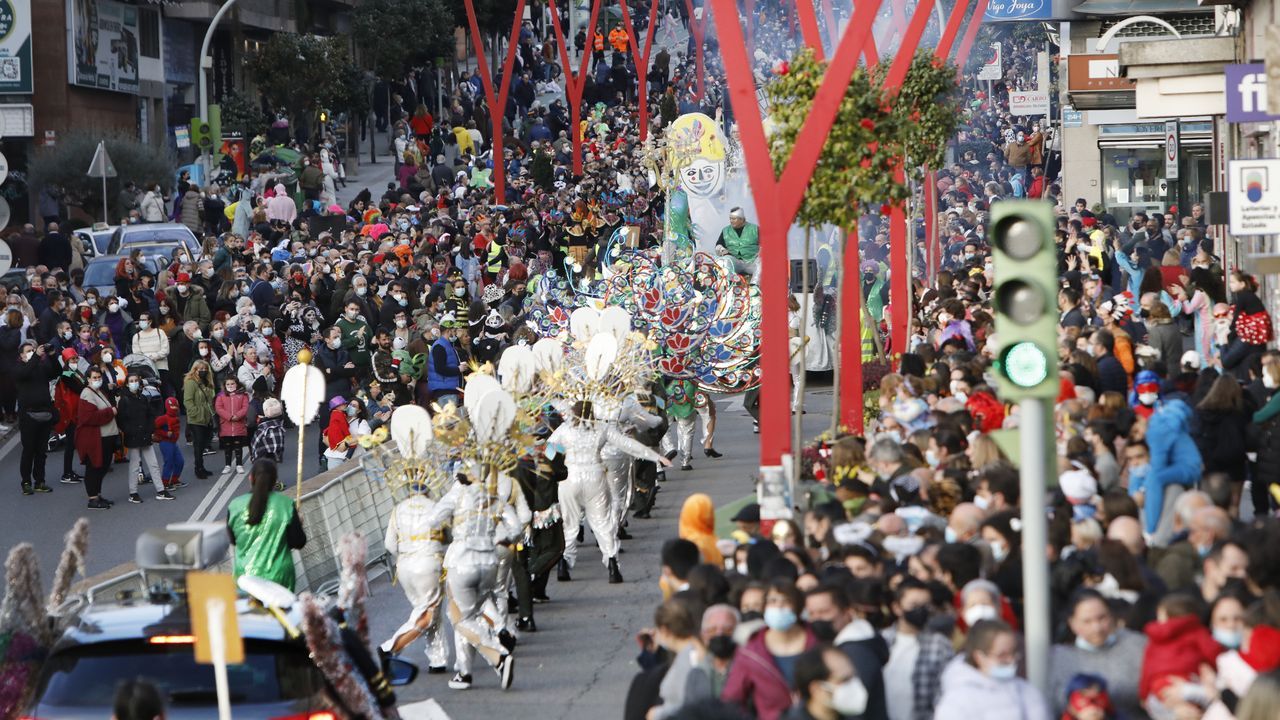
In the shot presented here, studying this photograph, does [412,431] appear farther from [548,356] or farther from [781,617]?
[781,617]

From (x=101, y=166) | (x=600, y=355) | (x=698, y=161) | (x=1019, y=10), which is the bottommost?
(x=600, y=355)

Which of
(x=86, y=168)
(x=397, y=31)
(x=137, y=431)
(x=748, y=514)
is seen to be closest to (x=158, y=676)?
(x=748, y=514)

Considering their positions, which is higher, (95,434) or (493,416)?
(493,416)

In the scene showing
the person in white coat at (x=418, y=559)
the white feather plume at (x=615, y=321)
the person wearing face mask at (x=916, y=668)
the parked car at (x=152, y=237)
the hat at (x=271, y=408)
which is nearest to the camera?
the person wearing face mask at (x=916, y=668)

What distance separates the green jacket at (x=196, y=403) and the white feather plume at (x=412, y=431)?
9342 millimetres

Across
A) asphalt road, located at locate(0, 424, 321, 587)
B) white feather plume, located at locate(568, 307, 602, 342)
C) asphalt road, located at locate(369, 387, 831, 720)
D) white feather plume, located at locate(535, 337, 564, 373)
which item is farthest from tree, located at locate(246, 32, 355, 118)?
white feather plume, located at locate(535, 337, 564, 373)

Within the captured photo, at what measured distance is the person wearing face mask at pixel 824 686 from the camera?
8.23m

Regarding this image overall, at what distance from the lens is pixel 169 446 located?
22.3m

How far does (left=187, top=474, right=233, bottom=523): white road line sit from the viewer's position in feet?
67.5

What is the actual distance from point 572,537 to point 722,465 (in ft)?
17.0

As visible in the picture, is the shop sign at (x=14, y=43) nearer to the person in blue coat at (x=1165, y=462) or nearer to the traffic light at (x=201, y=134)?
the traffic light at (x=201, y=134)

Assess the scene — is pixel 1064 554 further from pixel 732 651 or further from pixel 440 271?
pixel 440 271

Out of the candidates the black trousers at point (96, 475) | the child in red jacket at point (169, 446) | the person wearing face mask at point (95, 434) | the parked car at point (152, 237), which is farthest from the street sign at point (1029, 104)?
the black trousers at point (96, 475)

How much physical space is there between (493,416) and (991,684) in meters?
→ 6.63
